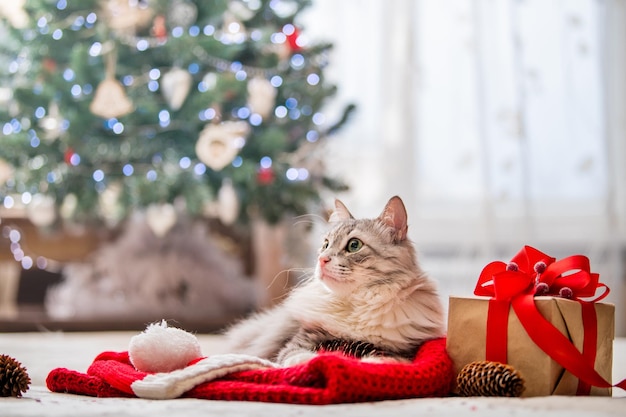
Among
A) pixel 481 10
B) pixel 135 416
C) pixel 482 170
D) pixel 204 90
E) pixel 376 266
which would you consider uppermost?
pixel 481 10

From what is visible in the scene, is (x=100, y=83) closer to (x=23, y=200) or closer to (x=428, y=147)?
(x=23, y=200)

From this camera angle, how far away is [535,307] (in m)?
1.17

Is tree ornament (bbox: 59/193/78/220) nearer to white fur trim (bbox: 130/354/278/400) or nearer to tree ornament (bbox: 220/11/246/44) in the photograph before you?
tree ornament (bbox: 220/11/246/44)

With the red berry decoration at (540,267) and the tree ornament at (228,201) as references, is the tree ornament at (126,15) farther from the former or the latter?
the red berry decoration at (540,267)

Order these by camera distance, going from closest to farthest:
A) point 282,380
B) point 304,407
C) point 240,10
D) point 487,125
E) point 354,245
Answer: point 304,407 → point 282,380 → point 354,245 → point 240,10 → point 487,125

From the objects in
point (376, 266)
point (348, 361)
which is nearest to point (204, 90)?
point (376, 266)

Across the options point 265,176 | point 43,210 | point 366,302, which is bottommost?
point 366,302

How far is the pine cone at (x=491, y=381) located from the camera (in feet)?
3.64

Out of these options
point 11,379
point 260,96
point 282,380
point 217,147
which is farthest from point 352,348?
point 260,96

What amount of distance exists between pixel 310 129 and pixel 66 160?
962 millimetres

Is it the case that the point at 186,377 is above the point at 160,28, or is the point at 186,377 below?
below

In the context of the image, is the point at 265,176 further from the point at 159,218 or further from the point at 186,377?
the point at 186,377

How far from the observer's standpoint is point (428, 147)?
11.9 ft

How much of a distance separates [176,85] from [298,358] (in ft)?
5.73
